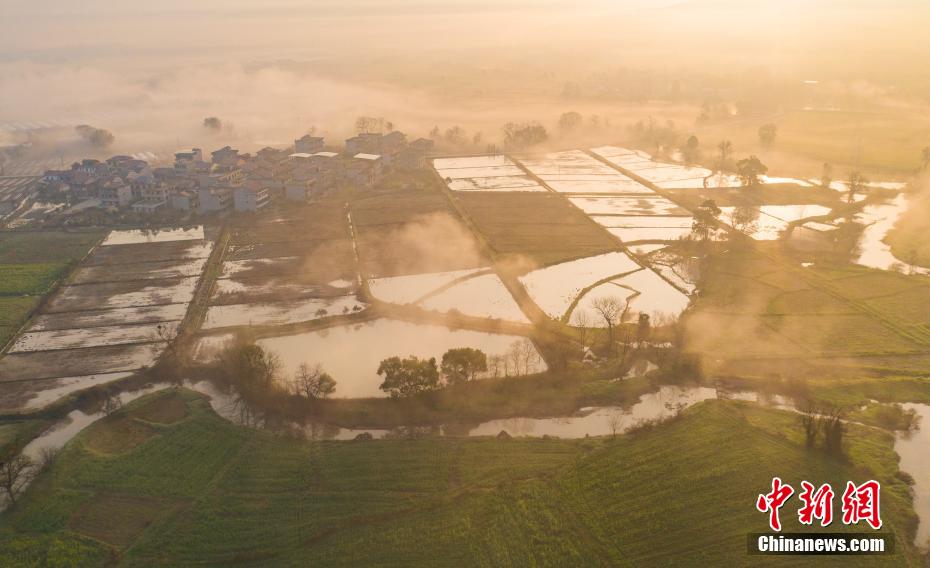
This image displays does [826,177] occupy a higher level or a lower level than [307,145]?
lower

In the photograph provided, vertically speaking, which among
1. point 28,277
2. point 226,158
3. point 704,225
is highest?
point 226,158

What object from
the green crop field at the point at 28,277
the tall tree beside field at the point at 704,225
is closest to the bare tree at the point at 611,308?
the tall tree beside field at the point at 704,225

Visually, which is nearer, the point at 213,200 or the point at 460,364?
the point at 460,364

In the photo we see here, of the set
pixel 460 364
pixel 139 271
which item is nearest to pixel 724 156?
pixel 460 364

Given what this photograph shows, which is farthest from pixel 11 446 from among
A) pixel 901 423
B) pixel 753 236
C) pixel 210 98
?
pixel 210 98

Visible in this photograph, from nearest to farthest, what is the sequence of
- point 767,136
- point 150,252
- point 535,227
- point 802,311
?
point 802,311 → point 150,252 → point 535,227 → point 767,136

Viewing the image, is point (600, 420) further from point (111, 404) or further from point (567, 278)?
point (111, 404)

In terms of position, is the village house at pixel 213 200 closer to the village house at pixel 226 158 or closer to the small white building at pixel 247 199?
the small white building at pixel 247 199
